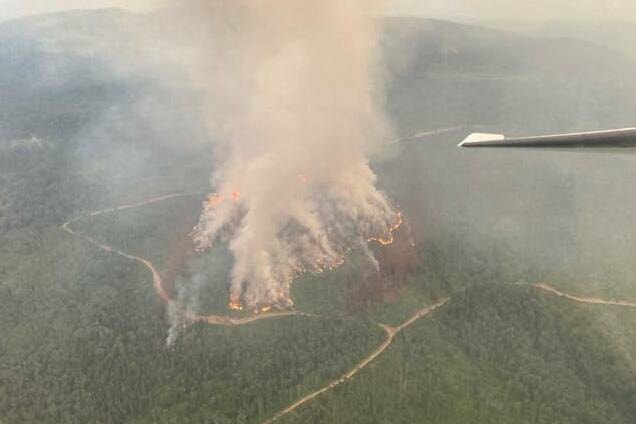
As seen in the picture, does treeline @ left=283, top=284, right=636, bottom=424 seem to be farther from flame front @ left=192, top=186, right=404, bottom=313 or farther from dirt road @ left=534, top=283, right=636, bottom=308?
flame front @ left=192, top=186, right=404, bottom=313

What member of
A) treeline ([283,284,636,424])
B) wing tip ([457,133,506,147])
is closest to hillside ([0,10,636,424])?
treeline ([283,284,636,424])

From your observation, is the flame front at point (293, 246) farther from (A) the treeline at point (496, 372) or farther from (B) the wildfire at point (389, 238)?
(A) the treeline at point (496, 372)

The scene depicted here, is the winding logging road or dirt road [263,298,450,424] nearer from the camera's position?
dirt road [263,298,450,424]

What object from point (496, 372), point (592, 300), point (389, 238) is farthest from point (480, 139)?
point (389, 238)

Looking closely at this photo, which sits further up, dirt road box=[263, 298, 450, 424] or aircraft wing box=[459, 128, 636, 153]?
aircraft wing box=[459, 128, 636, 153]

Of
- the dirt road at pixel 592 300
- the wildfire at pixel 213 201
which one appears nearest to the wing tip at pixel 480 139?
the dirt road at pixel 592 300

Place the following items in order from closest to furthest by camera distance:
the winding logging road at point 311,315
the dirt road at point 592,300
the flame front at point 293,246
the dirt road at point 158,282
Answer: the winding logging road at point 311,315 < the dirt road at point 158,282 < the flame front at point 293,246 < the dirt road at point 592,300

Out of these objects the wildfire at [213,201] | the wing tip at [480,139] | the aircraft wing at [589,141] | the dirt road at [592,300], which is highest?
the aircraft wing at [589,141]

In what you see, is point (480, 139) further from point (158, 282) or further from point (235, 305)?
point (158, 282)

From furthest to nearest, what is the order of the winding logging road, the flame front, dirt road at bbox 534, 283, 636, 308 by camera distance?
dirt road at bbox 534, 283, 636, 308, the flame front, the winding logging road

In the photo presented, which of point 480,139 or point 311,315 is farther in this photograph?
point 311,315

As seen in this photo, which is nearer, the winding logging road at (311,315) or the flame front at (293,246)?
the winding logging road at (311,315)

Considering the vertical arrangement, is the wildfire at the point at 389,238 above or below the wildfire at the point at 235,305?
below
